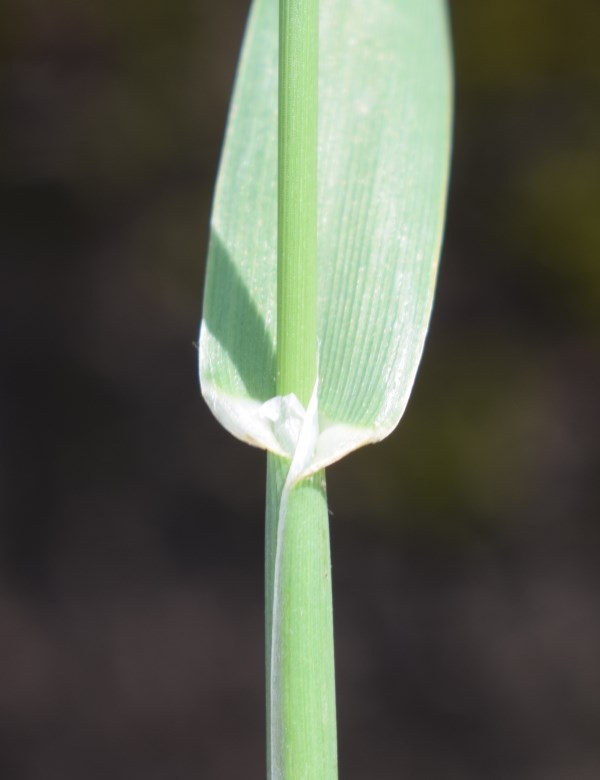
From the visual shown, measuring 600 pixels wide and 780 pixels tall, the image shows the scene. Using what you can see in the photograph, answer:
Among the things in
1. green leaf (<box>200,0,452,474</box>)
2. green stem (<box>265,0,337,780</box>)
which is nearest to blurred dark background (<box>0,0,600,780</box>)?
green leaf (<box>200,0,452,474</box>)

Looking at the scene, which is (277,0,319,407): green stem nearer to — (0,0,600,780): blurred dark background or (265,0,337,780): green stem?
(265,0,337,780): green stem

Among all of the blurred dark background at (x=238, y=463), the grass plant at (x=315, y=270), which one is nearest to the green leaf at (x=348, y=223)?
the grass plant at (x=315, y=270)

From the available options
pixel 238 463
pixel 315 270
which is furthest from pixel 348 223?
pixel 238 463

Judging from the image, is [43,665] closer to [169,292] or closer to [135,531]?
[135,531]

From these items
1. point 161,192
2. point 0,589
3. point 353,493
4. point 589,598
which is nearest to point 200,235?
point 161,192

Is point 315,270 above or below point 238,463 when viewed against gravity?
below

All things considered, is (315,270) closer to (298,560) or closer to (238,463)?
(298,560)

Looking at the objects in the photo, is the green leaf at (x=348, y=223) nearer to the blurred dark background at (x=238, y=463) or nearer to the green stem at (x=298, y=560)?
the green stem at (x=298, y=560)
